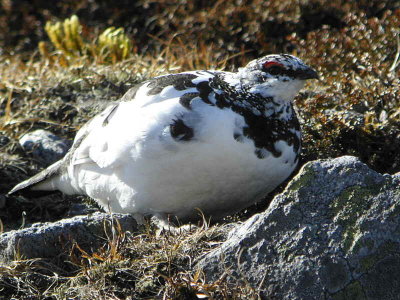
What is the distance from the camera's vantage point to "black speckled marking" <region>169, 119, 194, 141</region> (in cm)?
302

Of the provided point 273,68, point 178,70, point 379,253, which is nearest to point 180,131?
point 273,68

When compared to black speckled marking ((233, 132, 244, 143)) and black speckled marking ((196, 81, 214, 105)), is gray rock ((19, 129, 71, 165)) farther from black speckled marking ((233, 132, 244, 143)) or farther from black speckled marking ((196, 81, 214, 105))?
black speckled marking ((233, 132, 244, 143))

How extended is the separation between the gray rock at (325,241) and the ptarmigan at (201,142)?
54 cm

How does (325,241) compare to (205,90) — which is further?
(205,90)

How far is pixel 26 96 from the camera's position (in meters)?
4.90

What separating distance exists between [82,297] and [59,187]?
1.43 meters

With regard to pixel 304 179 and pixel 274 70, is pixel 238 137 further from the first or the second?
pixel 304 179

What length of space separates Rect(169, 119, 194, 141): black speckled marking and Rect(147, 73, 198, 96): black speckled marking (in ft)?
0.79

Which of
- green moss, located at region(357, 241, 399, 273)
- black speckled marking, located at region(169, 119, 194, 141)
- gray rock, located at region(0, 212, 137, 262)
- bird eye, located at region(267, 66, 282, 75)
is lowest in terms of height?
gray rock, located at region(0, 212, 137, 262)

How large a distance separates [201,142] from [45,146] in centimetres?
169

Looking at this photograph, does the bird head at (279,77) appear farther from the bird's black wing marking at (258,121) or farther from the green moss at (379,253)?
the green moss at (379,253)

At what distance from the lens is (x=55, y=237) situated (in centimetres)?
292

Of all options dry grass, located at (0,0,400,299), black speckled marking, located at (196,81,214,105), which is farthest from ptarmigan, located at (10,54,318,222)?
dry grass, located at (0,0,400,299)

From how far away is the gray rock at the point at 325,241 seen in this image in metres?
2.38
